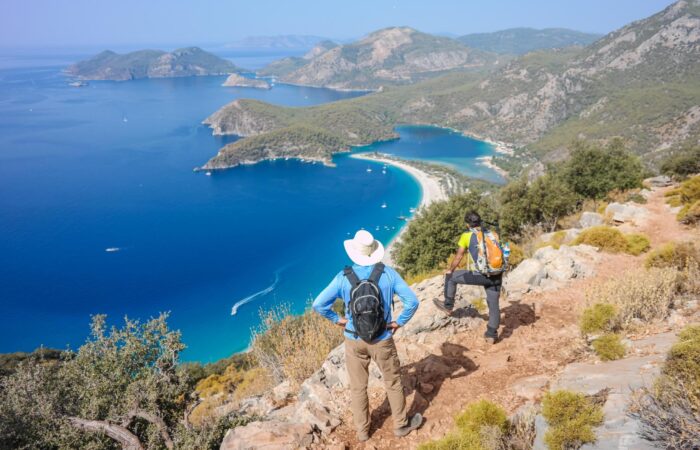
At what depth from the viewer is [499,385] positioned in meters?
5.33

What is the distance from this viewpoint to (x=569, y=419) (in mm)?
3561

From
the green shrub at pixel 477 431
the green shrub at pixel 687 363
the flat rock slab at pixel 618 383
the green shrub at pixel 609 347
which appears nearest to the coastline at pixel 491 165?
the green shrub at pixel 609 347

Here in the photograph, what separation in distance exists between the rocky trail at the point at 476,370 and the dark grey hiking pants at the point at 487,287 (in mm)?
472

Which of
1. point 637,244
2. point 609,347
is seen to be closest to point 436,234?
point 637,244

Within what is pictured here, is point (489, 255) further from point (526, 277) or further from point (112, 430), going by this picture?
point (112, 430)

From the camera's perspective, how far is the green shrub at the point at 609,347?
4.97 m

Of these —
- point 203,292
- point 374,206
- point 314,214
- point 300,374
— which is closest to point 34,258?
point 203,292

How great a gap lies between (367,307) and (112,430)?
14.1 ft

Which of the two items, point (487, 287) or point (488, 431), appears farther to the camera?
point (487, 287)

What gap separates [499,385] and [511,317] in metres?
2.65

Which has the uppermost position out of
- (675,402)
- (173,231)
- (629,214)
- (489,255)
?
(489,255)

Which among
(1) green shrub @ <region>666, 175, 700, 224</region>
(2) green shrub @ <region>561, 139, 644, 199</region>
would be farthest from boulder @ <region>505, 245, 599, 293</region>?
(2) green shrub @ <region>561, 139, 644, 199</region>

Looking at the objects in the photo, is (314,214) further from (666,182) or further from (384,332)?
(384,332)

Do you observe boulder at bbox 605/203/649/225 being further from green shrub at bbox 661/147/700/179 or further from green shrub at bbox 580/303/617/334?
green shrub at bbox 661/147/700/179
